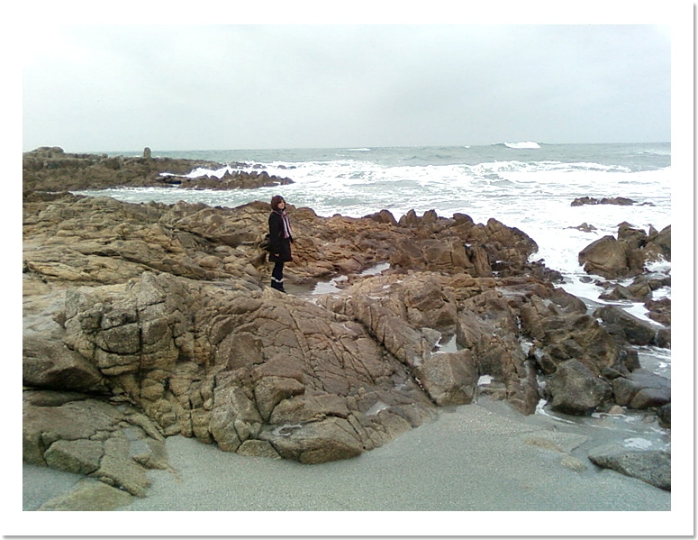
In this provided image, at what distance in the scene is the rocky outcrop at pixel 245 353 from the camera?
288 centimetres

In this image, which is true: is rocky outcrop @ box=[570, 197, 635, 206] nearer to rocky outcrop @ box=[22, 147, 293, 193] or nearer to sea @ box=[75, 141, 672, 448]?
sea @ box=[75, 141, 672, 448]

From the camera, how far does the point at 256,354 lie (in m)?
3.50

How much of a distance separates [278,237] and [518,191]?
1636 centimetres

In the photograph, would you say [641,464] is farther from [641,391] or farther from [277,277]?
[277,277]

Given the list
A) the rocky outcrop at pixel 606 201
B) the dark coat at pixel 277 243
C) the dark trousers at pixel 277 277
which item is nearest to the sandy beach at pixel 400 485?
the dark trousers at pixel 277 277

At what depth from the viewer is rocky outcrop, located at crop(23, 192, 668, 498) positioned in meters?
2.88

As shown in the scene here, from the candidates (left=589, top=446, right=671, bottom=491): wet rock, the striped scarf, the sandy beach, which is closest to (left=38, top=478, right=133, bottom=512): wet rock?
the sandy beach

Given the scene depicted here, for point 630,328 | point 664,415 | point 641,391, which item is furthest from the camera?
point 630,328

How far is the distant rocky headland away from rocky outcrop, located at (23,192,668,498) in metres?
0.01

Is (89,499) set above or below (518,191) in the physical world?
below

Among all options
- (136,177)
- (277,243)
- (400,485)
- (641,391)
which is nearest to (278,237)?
(277,243)
